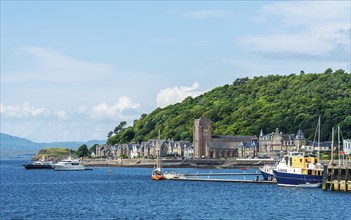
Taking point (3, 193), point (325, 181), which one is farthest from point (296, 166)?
point (3, 193)

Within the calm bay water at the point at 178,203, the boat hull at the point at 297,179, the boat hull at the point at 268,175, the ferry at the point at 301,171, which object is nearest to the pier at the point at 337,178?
the calm bay water at the point at 178,203

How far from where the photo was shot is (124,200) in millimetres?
81375

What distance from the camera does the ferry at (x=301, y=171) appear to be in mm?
90438

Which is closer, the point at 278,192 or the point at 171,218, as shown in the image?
the point at 171,218

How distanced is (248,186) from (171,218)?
38.6 meters

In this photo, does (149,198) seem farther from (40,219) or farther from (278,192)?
(40,219)

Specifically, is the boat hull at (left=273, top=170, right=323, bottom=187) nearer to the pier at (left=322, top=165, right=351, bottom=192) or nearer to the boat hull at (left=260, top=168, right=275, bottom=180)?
the pier at (left=322, top=165, right=351, bottom=192)

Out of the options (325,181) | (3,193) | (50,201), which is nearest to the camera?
(50,201)

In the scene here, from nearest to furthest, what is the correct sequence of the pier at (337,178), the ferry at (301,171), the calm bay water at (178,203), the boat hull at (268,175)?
the calm bay water at (178,203) < the pier at (337,178) < the ferry at (301,171) < the boat hull at (268,175)

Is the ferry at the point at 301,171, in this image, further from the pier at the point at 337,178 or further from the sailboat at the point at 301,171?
the pier at the point at 337,178

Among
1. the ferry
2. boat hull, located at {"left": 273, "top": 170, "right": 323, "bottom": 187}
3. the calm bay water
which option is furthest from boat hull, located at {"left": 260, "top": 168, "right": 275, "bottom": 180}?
the ferry

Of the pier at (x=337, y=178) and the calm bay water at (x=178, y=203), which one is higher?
the pier at (x=337, y=178)

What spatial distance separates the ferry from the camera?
9044 cm

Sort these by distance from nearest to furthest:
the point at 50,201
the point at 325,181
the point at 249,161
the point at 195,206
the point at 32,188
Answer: the point at 195,206 → the point at 50,201 → the point at 325,181 → the point at 32,188 → the point at 249,161
